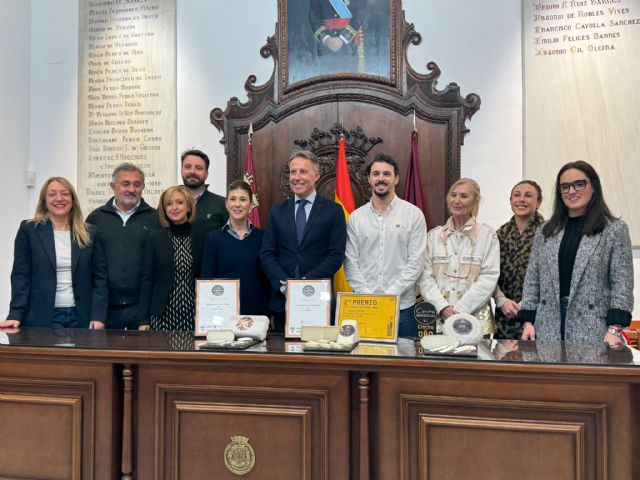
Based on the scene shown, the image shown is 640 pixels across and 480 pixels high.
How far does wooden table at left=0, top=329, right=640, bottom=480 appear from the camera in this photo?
1.71 m

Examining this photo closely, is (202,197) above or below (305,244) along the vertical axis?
above

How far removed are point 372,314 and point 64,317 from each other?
159 centimetres

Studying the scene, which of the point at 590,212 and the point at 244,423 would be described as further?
the point at 590,212

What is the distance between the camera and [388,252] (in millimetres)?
2961

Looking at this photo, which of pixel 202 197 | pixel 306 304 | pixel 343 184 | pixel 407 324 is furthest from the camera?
pixel 343 184

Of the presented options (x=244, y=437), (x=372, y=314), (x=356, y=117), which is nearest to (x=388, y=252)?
(x=372, y=314)

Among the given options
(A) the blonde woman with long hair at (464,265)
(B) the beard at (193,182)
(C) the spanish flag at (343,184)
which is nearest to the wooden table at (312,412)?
(A) the blonde woman with long hair at (464,265)

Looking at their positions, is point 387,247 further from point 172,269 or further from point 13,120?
point 13,120

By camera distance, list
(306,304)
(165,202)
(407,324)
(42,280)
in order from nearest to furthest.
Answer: (306,304)
(42,280)
(407,324)
(165,202)

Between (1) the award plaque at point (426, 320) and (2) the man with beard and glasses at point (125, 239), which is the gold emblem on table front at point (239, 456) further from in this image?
(2) the man with beard and glasses at point (125, 239)

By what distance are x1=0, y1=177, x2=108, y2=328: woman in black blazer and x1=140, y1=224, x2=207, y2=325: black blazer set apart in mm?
200

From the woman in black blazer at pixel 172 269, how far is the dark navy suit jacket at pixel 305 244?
0.42m

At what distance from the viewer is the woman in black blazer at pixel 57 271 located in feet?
9.16

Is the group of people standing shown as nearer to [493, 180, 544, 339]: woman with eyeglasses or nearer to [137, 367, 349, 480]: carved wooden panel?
[493, 180, 544, 339]: woman with eyeglasses
